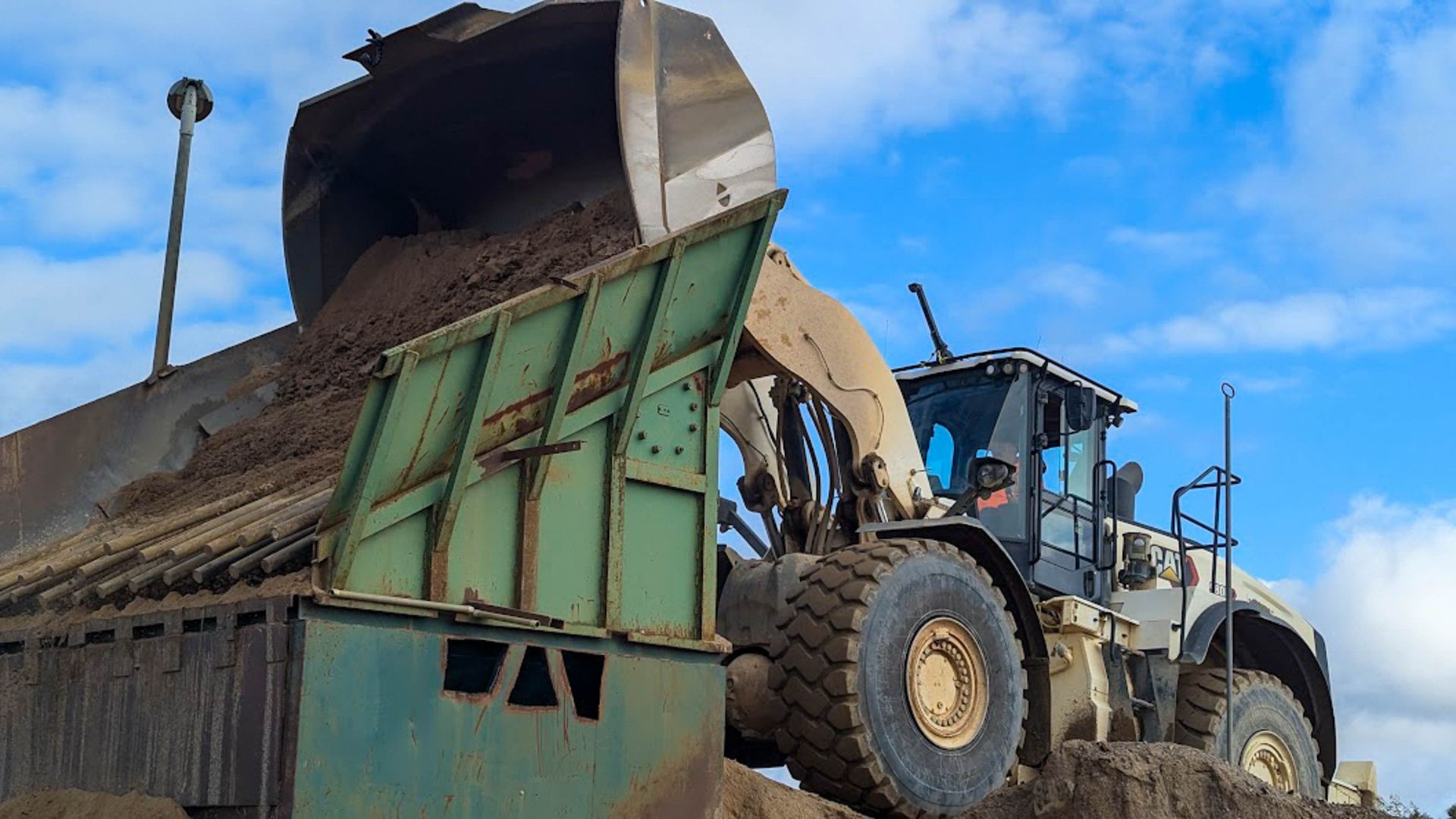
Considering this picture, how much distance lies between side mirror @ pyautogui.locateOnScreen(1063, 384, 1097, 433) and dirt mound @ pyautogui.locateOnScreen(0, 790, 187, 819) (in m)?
5.41

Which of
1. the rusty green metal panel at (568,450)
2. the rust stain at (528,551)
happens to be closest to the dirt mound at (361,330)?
the rusty green metal panel at (568,450)

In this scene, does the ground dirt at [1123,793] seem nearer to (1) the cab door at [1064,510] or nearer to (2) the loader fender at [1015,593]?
(2) the loader fender at [1015,593]

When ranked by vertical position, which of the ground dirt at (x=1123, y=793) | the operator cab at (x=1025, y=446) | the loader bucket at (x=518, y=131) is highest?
the loader bucket at (x=518, y=131)

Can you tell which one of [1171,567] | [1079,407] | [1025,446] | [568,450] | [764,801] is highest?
[1079,407]

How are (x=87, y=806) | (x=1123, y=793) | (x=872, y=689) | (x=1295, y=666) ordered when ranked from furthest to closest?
(x=1295, y=666), (x=872, y=689), (x=1123, y=793), (x=87, y=806)

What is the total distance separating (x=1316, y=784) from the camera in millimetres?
9320

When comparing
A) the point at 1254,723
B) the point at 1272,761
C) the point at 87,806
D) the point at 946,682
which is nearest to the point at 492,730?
the point at 87,806

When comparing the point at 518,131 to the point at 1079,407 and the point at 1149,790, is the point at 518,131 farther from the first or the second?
the point at 1149,790

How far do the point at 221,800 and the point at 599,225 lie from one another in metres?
2.97

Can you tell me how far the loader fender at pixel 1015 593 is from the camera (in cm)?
709

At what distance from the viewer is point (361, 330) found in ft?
23.6

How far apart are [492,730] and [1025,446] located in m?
4.39

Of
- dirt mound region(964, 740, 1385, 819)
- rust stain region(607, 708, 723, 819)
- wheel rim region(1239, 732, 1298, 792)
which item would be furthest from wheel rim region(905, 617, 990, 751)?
wheel rim region(1239, 732, 1298, 792)

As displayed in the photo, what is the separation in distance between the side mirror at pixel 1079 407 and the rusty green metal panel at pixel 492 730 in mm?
3614
